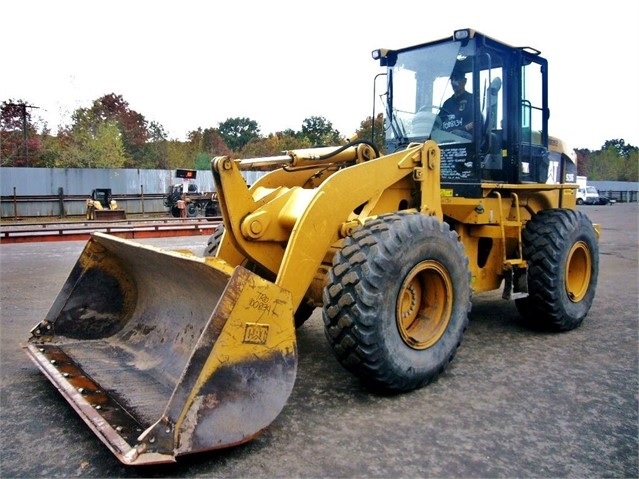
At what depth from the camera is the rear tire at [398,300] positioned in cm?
351

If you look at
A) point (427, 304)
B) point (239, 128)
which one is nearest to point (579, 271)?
point (427, 304)

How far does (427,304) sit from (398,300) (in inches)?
23.1

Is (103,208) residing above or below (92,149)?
below

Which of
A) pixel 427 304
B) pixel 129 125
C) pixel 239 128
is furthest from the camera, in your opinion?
pixel 239 128

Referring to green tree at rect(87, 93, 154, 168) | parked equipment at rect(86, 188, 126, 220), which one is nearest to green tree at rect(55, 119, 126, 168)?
green tree at rect(87, 93, 154, 168)

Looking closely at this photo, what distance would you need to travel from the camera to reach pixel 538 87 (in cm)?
612

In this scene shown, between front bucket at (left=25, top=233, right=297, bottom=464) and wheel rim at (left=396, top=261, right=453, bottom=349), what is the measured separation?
1.26 m

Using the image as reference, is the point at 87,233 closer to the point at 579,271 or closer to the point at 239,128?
the point at 579,271

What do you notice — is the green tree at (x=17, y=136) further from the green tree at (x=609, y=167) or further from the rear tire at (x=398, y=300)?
the green tree at (x=609, y=167)

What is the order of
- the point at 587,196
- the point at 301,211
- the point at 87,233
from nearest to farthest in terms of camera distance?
the point at 301,211
the point at 87,233
the point at 587,196

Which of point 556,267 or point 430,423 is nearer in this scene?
point 430,423

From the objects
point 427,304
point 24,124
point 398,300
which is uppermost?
point 24,124

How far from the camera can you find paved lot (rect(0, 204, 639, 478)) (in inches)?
115

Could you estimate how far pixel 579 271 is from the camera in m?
6.04
